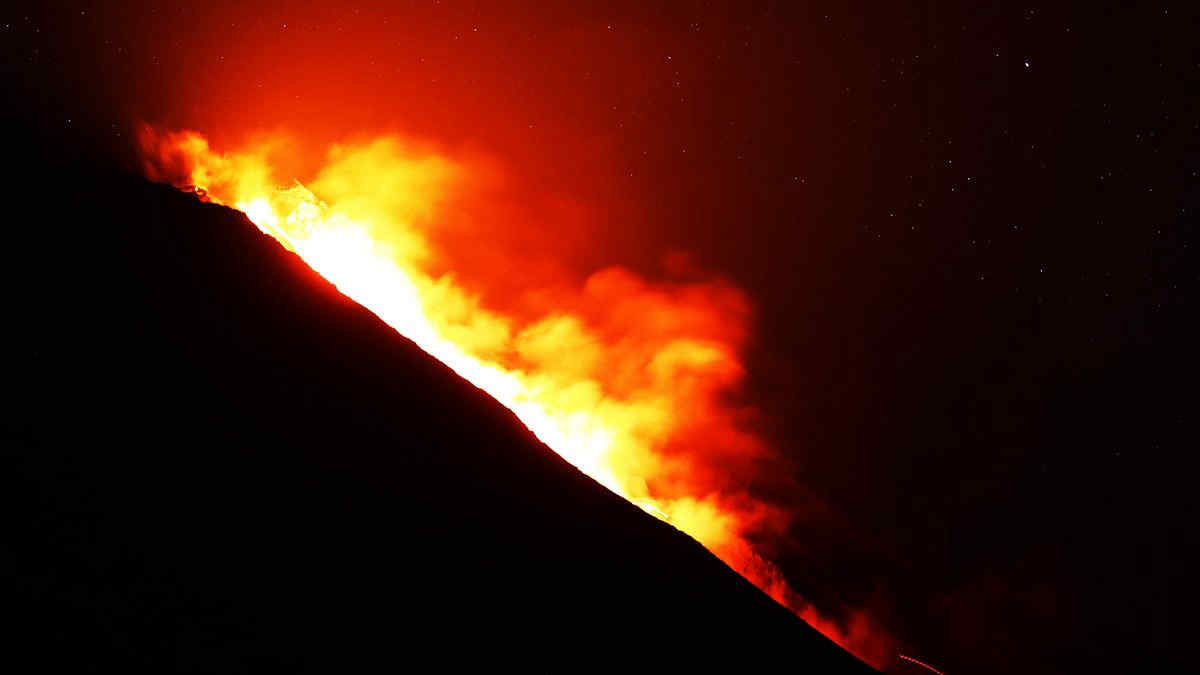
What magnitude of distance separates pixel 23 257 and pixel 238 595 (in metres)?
8.51

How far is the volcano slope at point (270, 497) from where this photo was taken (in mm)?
7660

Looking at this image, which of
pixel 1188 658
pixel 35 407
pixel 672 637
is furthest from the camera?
pixel 1188 658

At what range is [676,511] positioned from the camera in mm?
27609

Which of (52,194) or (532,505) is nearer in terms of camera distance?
(532,505)

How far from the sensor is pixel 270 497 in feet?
32.9

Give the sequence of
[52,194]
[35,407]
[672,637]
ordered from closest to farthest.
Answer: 1. [35,407]
2. [672,637]
3. [52,194]

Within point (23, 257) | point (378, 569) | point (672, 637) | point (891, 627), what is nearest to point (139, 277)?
point (23, 257)

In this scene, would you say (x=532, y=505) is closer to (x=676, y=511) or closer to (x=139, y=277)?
(x=139, y=277)

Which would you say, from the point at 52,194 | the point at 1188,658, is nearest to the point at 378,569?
the point at 52,194

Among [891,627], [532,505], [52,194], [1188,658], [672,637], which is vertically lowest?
[672,637]

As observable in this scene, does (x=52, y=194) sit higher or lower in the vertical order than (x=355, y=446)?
higher

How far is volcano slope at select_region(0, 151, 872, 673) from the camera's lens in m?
7.66

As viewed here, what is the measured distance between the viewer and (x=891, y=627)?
25422mm

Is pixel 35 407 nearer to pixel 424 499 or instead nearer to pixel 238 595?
pixel 238 595
